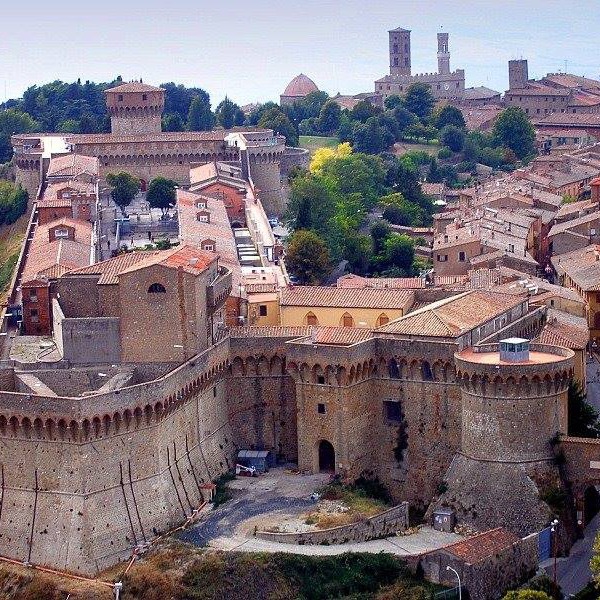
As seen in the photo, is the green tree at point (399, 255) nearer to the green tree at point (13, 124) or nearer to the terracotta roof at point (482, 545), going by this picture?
the terracotta roof at point (482, 545)

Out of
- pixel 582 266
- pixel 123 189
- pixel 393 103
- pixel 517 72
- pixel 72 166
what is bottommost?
pixel 582 266

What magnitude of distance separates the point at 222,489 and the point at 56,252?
19.1m

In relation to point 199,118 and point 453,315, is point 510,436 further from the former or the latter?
point 199,118

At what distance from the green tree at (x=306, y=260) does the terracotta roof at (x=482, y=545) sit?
1052 inches

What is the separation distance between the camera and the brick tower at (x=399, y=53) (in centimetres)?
19462

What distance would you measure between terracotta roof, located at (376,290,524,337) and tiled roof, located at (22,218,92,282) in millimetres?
14518

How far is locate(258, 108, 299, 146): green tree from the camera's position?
426 ft

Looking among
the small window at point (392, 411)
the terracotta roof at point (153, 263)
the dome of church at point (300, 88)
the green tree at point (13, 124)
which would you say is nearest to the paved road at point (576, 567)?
the small window at point (392, 411)

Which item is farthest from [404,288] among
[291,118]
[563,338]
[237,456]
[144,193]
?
[291,118]

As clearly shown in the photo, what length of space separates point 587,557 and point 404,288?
51.6 feet

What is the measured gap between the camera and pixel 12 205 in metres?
104

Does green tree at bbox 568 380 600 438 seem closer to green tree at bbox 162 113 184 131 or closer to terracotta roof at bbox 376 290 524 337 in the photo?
terracotta roof at bbox 376 290 524 337

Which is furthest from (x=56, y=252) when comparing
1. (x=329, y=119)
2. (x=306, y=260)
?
(x=329, y=119)

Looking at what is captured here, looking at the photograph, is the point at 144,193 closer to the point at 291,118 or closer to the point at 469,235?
the point at 469,235
